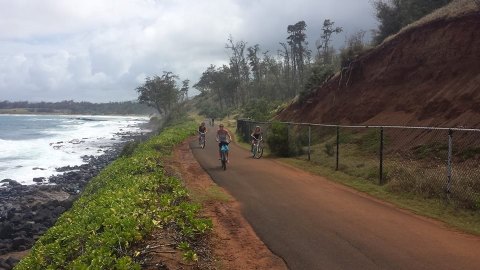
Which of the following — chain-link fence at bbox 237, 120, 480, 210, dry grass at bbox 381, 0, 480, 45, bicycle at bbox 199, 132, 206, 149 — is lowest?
bicycle at bbox 199, 132, 206, 149

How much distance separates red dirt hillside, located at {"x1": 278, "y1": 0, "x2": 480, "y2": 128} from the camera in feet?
63.4

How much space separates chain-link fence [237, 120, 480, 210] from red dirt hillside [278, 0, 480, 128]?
1.60m

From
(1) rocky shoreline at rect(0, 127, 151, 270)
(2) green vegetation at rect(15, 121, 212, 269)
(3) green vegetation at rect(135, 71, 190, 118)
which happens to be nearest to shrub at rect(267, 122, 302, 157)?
(1) rocky shoreline at rect(0, 127, 151, 270)

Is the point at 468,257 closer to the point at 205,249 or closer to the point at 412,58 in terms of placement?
the point at 205,249

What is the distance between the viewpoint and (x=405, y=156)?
16.6 m

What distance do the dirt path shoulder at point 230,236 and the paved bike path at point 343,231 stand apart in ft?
0.66

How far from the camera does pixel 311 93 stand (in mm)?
32969

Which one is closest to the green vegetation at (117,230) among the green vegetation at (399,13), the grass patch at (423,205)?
the grass patch at (423,205)

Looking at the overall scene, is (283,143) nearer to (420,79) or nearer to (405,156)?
(405,156)

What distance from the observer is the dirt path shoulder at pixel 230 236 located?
7.19m

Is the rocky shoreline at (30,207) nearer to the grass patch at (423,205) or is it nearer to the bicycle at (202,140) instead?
the bicycle at (202,140)

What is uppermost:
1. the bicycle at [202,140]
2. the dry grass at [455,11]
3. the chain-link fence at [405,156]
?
the dry grass at [455,11]

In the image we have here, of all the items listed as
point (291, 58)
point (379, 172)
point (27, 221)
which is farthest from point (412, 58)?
point (291, 58)

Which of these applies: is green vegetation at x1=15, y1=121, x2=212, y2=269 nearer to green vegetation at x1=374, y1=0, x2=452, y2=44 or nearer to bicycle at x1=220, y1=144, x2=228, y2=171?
bicycle at x1=220, y1=144, x2=228, y2=171
